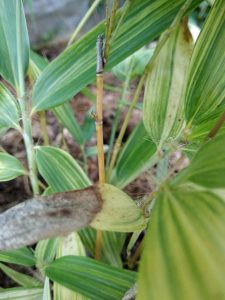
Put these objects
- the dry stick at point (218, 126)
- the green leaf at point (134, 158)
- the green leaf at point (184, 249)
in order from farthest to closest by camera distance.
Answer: the green leaf at point (134, 158)
the dry stick at point (218, 126)
the green leaf at point (184, 249)

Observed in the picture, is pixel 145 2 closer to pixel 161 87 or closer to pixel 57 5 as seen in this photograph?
pixel 161 87

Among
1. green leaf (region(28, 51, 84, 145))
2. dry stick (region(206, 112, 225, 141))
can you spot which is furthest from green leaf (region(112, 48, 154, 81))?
dry stick (region(206, 112, 225, 141))

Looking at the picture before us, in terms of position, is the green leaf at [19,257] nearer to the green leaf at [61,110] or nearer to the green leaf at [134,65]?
the green leaf at [61,110]

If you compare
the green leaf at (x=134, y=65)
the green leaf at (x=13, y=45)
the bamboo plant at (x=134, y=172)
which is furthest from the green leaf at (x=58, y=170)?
the green leaf at (x=134, y=65)

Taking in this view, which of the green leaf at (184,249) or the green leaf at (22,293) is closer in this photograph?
the green leaf at (184,249)

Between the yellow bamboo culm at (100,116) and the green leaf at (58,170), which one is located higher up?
the yellow bamboo culm at (100,116)

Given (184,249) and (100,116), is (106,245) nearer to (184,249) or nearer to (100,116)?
(100,116)

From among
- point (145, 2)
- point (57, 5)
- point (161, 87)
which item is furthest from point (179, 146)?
point (57, 5)

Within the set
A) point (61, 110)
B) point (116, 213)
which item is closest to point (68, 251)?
point (116, 213)
